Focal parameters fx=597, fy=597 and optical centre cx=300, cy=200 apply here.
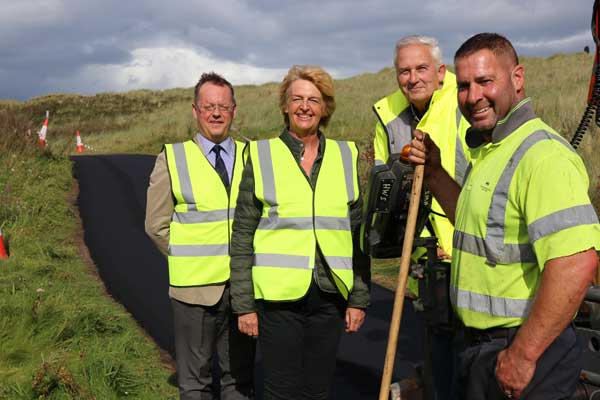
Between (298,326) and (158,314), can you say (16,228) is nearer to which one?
(158,314)

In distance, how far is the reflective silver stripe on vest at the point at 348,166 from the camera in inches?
121

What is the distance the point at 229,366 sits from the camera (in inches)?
143

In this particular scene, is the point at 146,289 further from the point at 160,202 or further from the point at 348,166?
the point at 348,166

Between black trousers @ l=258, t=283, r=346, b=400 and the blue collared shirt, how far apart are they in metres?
0.97

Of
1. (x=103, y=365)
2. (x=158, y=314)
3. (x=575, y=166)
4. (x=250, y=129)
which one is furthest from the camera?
(x=250, y=129)

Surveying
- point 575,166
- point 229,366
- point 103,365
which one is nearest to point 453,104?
point 575,166

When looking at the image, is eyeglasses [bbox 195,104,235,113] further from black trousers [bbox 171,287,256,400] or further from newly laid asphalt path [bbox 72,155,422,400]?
newly laid asphalt path [bbox 72,155,422,400]

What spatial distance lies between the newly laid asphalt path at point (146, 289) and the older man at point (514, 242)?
51.0 inches

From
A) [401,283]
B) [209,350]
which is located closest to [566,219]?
[401,283]

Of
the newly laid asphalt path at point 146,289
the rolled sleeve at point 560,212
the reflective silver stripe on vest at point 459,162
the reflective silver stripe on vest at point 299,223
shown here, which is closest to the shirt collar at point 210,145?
the reflective silver stripe on vest at point 299,223

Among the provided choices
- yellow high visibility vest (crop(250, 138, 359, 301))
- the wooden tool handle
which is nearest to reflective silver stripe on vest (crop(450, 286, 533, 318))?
the wooden tool handle

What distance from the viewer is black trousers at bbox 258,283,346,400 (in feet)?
9.75

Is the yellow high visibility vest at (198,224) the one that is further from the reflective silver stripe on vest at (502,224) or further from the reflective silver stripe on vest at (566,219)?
the reflective silver stripe on vest at (566,219)

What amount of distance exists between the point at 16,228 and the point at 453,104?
7.51 meters
